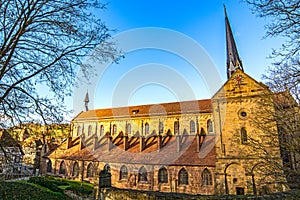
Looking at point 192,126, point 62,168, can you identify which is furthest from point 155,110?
point 62,168

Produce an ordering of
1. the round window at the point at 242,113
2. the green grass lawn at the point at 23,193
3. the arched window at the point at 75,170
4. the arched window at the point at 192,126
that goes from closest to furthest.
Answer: the green grass lawn at the point at 23,193, the round window at the point at 242,113, the arched window at the point at 192,126, the arched window at the point at 75,170

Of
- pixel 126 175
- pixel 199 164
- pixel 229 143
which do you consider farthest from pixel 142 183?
pixel 229 143

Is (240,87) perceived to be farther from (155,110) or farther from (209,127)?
(155,110)

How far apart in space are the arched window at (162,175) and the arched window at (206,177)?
4.04 meters

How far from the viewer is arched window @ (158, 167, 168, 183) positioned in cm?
2277

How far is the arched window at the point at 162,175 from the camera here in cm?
2277

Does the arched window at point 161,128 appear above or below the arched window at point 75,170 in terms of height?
above

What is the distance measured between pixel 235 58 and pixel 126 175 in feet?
77.6

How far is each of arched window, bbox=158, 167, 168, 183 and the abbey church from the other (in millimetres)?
20

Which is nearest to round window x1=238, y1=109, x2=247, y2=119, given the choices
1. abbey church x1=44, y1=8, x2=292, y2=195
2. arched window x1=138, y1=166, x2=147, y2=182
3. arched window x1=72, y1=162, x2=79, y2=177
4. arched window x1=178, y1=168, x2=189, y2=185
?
abbey church x1=44, y1=8, x2=292, y2=195

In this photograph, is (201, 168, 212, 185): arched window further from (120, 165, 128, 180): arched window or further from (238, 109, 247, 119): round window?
(120, 165, 128, 180): arched window

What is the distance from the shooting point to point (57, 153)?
32719 millimetres

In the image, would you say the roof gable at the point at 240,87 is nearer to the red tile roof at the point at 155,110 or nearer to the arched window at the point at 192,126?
the red tile roof at the point at 155,110

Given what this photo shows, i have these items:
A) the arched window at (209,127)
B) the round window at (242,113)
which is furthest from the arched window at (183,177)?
the round window at (242,113)
